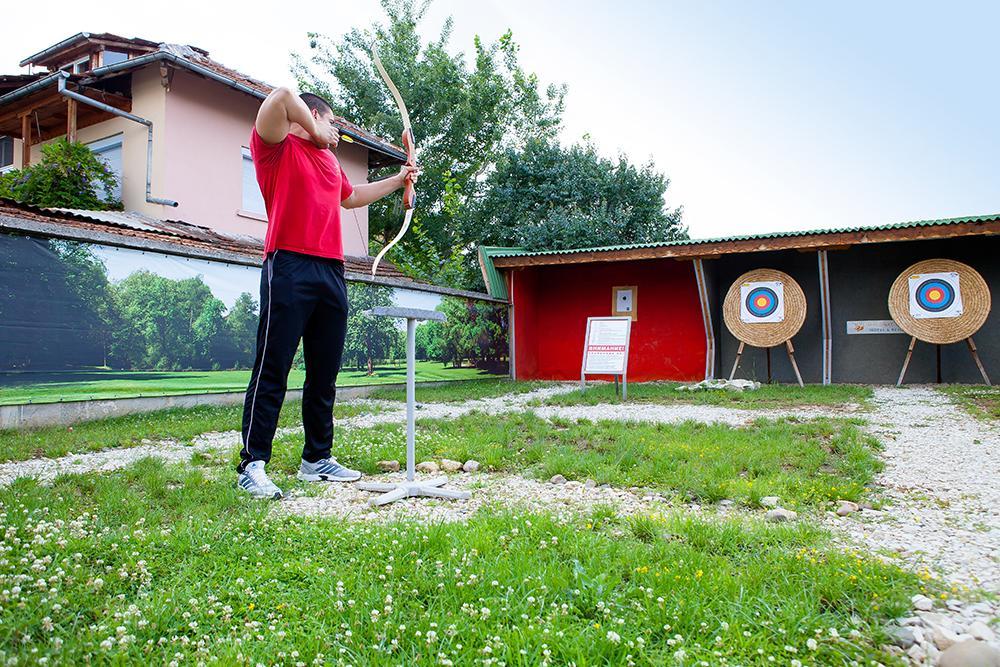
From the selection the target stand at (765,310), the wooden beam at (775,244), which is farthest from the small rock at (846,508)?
the target stand at (765,310)

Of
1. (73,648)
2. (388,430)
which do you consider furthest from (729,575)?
(388,430)

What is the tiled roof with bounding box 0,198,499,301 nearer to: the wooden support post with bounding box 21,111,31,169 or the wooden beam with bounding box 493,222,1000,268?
the wooden beam with bounding box 493,222,1000,268

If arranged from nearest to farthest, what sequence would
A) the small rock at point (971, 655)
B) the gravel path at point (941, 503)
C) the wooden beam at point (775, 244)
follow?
the small rock at point (971, 655), the gravel path at point (941, 503), the wooden beam at point (775, 244)

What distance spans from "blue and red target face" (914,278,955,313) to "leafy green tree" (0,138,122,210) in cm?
1160

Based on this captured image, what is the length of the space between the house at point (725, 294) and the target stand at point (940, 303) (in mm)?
167

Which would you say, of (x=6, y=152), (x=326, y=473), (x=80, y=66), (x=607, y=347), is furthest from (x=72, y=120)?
(x=326, y=473)

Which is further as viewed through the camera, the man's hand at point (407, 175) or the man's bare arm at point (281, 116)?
the man's hand at point (407, 175)

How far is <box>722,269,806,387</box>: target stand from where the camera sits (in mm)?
9148

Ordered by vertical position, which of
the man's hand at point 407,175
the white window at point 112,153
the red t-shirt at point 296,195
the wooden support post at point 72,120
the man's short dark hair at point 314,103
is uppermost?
the wooden support post at point 72,120

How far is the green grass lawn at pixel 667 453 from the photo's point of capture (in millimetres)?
2725

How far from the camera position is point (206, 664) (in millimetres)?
1264

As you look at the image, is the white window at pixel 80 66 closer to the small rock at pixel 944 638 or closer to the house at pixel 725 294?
the house at pixel 725 294

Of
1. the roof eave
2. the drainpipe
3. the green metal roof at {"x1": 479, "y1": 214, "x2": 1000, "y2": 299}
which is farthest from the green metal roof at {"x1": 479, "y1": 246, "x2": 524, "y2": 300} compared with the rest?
the drainpipe

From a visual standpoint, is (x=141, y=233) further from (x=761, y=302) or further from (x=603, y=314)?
(x=761, y=302)
